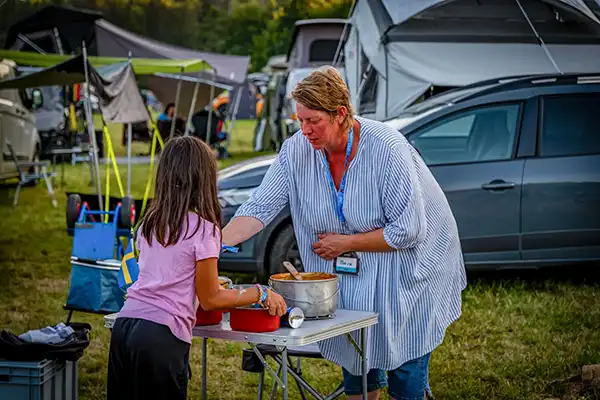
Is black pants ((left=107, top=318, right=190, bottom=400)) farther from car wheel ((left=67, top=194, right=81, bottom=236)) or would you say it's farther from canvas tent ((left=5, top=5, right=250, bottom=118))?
canvas tent ((left=5, top=5, right=250, bottom=118))

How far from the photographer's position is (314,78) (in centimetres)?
375

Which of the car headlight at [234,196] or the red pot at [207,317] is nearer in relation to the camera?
the red pot at [207,317]

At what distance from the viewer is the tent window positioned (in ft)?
71.2

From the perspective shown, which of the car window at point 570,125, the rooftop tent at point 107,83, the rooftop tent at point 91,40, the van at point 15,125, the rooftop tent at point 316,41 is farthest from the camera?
the rooftop tent at point 316,41

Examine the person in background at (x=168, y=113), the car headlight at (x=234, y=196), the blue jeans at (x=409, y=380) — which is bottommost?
the person in background at (x=168, y=113)

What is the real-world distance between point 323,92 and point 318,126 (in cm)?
13

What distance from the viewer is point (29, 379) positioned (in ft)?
12.9

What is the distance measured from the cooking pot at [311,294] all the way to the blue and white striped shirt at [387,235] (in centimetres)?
21

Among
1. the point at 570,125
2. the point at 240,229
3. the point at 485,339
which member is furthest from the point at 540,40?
the point at 240,229

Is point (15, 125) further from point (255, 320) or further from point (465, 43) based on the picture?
point (255, 320)

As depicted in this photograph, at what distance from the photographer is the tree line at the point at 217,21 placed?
60.3m

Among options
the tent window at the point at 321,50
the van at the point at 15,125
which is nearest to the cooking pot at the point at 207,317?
the van at the point at 15,125

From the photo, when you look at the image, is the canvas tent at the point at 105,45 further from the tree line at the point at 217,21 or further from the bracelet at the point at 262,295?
the tree line at the point at 217,21

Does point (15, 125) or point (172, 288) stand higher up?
point (172, 288)
